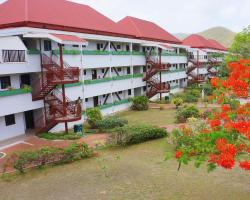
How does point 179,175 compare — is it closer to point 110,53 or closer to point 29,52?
point 29,52

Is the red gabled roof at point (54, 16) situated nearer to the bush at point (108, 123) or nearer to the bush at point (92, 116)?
the bush at point (92, 116)

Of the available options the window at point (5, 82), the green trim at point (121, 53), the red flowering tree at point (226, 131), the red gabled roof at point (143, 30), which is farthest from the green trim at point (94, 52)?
the red flowering tree at point (226, 131)

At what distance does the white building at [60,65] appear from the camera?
79.5 ft

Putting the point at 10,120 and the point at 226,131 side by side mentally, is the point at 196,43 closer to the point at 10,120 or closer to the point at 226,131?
the point at 10,120

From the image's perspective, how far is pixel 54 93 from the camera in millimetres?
26750

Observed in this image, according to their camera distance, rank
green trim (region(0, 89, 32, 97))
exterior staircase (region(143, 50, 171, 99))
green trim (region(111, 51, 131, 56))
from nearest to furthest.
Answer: green trim (region(0, 89, 32, 97))
green trim (region(111, 51, 131, 56))
exterior staircase (region(143, 50, 171, 99))

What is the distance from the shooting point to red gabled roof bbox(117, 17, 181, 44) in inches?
1775

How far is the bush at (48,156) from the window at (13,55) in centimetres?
863

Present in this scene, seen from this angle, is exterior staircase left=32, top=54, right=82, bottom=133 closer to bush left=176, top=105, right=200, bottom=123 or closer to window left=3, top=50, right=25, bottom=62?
window left=3, top=50, right=25, bottom=62

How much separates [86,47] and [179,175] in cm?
2035

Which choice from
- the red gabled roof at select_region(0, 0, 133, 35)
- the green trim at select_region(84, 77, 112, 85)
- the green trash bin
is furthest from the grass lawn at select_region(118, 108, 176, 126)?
the red gabled roof at select_region(0, 0, 133, 35)

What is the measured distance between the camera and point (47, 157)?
17875 millimetres

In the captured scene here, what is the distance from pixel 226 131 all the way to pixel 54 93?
62.0 feet

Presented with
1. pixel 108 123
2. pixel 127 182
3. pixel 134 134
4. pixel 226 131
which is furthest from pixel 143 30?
pixel 226 131
